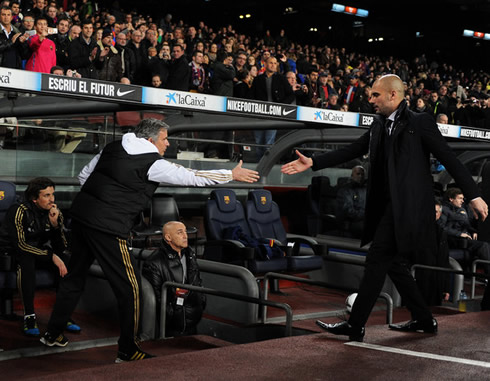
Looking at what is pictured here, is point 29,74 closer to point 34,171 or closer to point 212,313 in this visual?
point 34,171

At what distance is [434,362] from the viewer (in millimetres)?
4000

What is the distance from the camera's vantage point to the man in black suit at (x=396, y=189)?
14.1ft

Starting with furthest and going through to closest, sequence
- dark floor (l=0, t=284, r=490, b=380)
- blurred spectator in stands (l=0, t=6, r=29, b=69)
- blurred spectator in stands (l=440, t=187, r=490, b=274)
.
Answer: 1. blurred spectator in stands (l=440, t=187, r=490, b=274)
2. blurred spectator in stands (l=0, t=6, r=29, b=69)
3. dark floor (l=0, t=284, r=490, b=380)

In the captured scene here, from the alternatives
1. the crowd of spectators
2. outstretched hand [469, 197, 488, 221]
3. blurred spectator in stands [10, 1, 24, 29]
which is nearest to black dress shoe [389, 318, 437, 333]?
outstretched hand [469, 197, 488, 221]

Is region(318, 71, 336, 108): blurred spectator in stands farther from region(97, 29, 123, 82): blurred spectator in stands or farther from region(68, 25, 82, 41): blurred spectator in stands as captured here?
region(68, 25, 82, 41): blurred spectator in stands

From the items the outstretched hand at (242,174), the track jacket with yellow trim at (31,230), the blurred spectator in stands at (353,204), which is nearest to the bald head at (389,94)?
the outstretched hand at (242,174)

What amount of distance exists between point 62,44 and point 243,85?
11.4 ft

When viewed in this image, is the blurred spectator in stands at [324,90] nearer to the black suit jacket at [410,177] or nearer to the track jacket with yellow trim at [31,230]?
the track jacket with yellow trim at [31,230]

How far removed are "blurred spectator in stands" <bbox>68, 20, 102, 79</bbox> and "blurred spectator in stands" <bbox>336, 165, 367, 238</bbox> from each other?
3.98m

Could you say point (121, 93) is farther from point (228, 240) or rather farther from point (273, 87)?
point (273, 87)

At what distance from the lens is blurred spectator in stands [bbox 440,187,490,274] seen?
1060 centimetres

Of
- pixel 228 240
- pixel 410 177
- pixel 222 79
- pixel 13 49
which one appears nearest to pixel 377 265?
pixel 410 177

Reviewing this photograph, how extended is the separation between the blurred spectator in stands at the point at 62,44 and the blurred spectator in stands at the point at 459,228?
587cm

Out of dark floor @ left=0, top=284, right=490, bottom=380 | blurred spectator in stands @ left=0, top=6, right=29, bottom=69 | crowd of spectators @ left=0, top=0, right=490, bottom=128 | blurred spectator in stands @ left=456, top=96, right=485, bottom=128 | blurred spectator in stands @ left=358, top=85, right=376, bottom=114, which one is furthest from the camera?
blurred spectator in stands @ left=456, top=96, right=485, bottom=128
